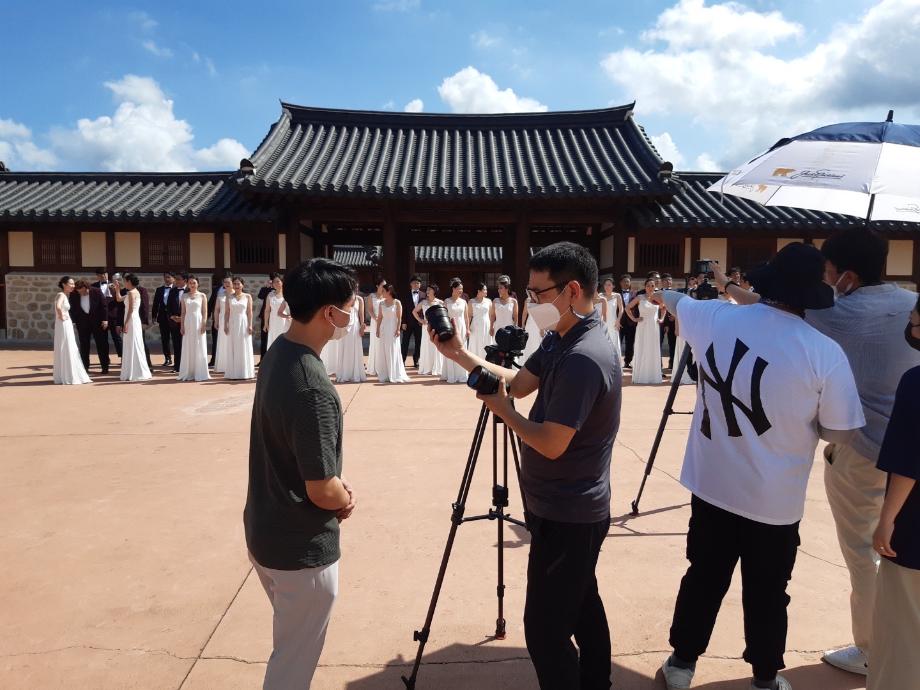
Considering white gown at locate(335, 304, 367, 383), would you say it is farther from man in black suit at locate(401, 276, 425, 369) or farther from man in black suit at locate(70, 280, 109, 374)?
man in black suit at locate(70, 280, 109, 374)

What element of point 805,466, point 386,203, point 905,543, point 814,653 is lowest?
point 814,653

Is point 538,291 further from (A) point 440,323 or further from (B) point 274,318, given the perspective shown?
(B) point 274,318

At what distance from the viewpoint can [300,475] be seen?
179 cm

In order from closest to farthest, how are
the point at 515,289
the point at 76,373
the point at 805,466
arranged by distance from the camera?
the point at 805,466
the point at 76,373
the point at 515,289

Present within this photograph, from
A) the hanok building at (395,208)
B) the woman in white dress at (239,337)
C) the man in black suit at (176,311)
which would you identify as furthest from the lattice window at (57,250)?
the woman in white dress at (239,337)

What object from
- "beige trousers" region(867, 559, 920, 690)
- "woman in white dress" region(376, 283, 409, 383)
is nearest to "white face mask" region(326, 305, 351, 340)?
"beige trousers" region(867, 559, 920, 690)

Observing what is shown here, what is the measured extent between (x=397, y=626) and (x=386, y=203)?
1155 cm

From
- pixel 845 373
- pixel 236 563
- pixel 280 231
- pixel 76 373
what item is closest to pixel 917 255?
pixel 280 231

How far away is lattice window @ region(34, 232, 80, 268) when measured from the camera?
48.7 feet

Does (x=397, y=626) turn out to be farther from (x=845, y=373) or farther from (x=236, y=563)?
(x=845, y=373)

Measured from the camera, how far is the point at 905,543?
1811 mm

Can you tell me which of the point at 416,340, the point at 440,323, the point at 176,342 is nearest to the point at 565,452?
the point at 440,323

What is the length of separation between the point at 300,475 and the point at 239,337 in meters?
9.32

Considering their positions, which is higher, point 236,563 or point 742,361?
point 742,361
